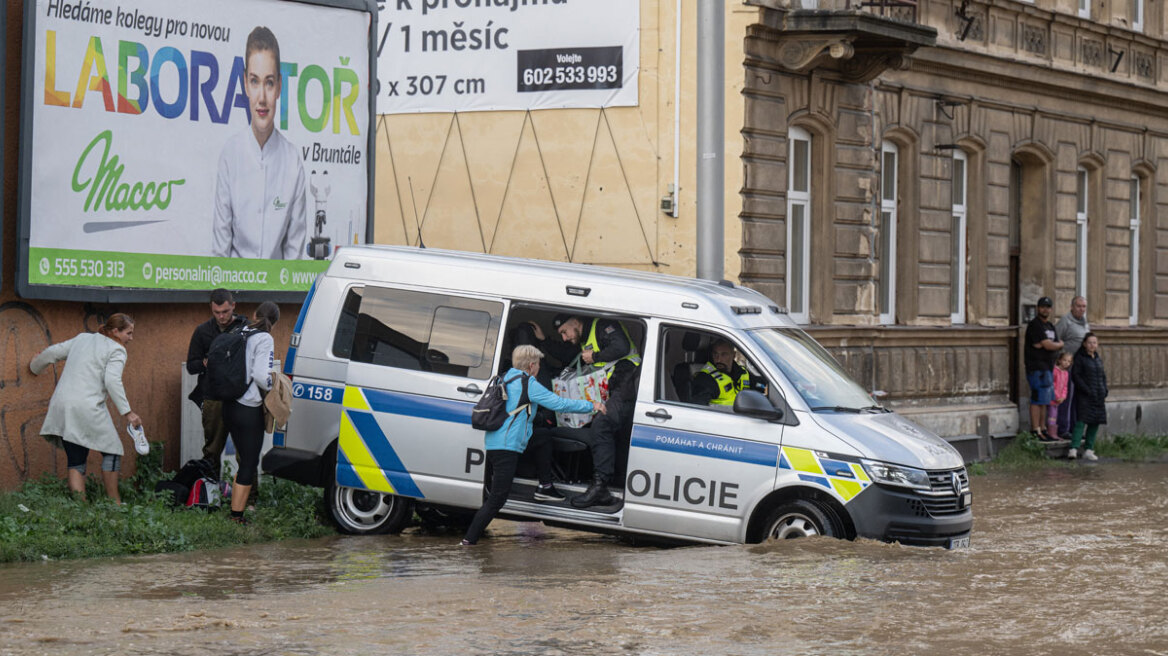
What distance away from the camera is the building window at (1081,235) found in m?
28.9

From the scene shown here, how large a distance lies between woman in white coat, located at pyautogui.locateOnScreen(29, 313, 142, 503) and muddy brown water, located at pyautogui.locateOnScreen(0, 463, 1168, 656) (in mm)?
1498

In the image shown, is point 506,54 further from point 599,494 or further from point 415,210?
point 599,494

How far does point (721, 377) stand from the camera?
12.8 m

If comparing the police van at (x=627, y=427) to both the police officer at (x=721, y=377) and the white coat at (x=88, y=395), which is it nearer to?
the police officer at (x=721, y=377)

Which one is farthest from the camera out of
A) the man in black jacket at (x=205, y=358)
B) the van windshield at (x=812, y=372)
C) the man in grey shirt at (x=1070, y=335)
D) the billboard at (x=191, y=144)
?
the man in grey shirt at (x=1070, y=335)

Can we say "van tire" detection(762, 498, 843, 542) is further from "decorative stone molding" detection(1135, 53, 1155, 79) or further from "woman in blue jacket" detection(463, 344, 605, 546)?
"decorative stone molding" detection(1135, 53, 1155, 79)

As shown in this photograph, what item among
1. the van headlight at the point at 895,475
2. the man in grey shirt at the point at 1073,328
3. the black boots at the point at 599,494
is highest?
the man in grey shirt at the point at 1073,328

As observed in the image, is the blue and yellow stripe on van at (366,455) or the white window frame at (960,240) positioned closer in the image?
the blue and yellow stripe on van at (366,455)

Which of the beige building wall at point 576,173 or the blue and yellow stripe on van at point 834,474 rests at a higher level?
the beige building wall at point 576,173

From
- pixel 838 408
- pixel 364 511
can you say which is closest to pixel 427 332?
pixel 364 511

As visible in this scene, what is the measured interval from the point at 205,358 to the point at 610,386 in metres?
3.24

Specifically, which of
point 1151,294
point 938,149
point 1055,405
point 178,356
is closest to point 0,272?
point 178,356

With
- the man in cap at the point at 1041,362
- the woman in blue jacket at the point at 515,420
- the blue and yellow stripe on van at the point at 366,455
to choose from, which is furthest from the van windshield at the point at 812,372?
Answer: the man in cap at the point at 1041,362

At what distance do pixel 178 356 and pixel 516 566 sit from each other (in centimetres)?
449
